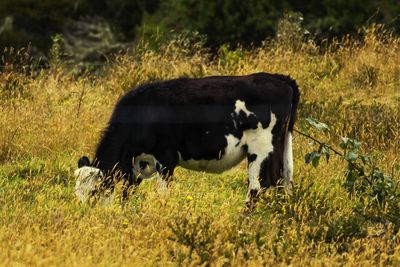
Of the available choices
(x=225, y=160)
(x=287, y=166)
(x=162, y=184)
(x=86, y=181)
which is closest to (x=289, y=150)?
(x=287, y=166)

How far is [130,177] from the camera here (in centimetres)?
900

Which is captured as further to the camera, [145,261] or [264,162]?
[264,162]

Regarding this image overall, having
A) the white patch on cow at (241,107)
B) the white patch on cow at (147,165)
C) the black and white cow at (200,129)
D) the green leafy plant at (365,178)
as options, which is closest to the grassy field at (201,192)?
the green leafy plant at (365,178)

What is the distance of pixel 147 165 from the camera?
29.8 ft

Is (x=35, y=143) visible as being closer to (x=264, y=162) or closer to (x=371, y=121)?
(x=264, y=162)

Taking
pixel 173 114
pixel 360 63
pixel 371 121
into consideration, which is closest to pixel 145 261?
pixel 173 114

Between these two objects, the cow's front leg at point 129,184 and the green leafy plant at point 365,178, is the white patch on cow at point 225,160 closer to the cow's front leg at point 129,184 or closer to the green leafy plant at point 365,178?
the cow's front leg at point 129,184

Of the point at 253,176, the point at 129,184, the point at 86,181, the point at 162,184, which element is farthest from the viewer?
the point at 253,176

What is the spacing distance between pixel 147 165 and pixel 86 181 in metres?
0.81

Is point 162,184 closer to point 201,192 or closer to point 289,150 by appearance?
point 201,192

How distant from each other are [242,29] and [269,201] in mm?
16272

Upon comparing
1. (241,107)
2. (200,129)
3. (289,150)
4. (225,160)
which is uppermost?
(241,107)

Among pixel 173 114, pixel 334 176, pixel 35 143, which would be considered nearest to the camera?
pixel 173 114

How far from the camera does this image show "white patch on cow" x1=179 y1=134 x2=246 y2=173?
907 cm
